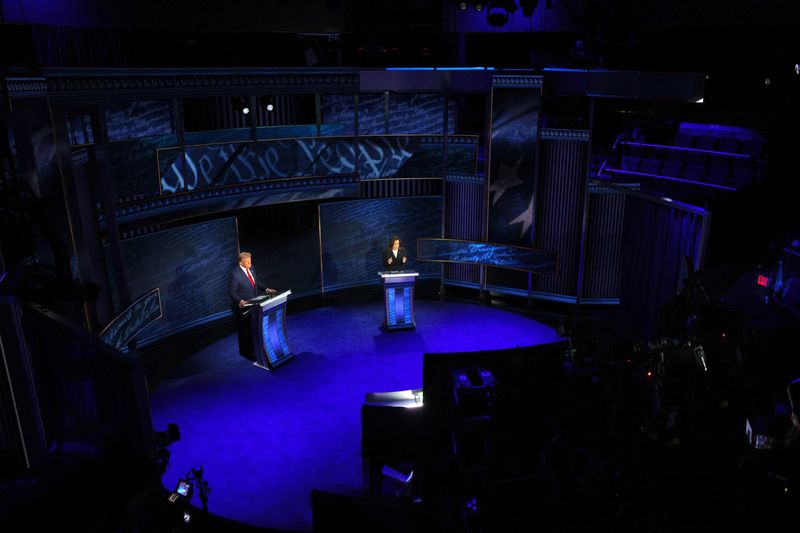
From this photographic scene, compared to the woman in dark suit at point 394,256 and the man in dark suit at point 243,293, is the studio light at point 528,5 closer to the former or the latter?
the woman in dark suit at point 394,256

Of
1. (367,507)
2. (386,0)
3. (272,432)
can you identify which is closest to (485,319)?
(272,432)

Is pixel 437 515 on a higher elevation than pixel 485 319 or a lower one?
higher

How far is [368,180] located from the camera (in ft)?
39.6

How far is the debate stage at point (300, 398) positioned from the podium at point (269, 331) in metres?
0.16

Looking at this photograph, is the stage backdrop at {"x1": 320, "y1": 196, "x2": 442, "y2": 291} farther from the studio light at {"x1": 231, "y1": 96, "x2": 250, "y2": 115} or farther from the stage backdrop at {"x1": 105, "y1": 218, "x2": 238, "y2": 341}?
the studio light at {"x1": 231, "y1": 96, "x2": 250, "y2": 115}

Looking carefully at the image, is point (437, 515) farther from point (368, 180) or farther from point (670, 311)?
point (368, 180)

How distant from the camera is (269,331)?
9625mm

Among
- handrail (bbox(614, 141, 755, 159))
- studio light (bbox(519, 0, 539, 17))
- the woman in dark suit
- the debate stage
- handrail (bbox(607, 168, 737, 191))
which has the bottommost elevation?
the debate stage

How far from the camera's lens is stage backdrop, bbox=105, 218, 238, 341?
9391mm

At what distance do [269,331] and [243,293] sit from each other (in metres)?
0.71

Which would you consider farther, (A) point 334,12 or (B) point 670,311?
(A) point 334,12

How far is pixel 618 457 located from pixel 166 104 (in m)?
7.73

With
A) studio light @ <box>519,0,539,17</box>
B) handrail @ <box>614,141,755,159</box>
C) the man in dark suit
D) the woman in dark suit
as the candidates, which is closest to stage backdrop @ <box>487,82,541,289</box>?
studio light @ <box>519,0,539,17</box>

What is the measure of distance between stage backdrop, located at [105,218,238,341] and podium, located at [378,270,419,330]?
2655 mm
